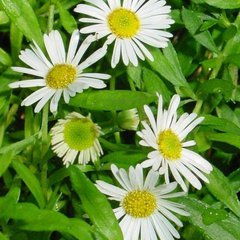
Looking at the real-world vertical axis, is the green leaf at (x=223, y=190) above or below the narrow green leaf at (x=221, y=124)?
below

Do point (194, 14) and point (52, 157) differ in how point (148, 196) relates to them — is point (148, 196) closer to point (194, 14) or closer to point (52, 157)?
point (52, 157)

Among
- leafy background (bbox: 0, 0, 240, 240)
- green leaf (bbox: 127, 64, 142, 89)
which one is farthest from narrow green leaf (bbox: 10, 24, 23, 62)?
green leaf (bbox: 127, 64, 142, 89)

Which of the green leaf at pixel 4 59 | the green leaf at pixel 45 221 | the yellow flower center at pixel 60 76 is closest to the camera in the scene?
the green leaf at pixel 45 221

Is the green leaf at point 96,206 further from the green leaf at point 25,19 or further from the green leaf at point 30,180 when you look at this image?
the green leaf at point 25,19

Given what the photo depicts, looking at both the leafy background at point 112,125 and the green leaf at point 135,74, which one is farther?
the green leaf at point 135,74

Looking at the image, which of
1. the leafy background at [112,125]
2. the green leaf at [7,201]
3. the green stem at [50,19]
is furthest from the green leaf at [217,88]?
the green leaf at [7,201]

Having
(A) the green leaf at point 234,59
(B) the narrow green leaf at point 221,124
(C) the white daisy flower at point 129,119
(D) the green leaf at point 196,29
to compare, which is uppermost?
(D) the green leaf at point 196,29

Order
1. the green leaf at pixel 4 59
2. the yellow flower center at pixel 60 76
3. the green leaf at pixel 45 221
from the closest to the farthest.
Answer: the green leaf at pixel 45 221
the yellow flower center at pixel 60 76
the green leaf at pixel 4 59
